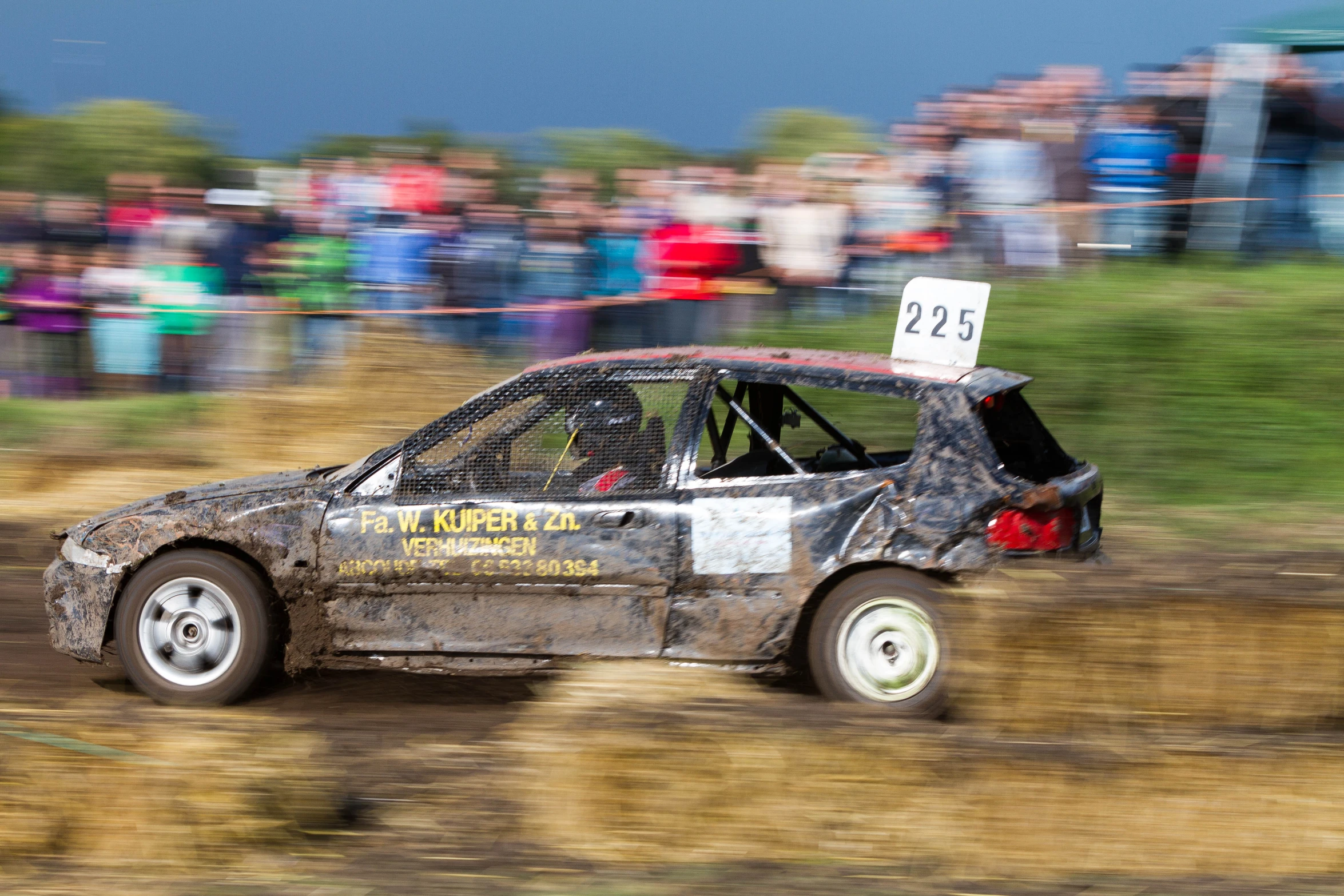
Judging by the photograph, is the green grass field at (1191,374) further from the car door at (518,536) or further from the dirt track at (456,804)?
the dirt track at (456,804)

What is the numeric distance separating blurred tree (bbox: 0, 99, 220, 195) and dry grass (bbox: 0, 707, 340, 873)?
10781 millimetres

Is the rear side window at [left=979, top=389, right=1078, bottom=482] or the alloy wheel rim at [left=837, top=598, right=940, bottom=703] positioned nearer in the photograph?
the alloy wheel rim at [left=837, top=598, right=940, bottom=703]

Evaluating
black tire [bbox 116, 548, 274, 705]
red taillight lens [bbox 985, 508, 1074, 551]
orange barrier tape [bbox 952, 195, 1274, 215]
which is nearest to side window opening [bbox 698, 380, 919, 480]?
red taillight lens [bbox 985, 508, 1074, 551]

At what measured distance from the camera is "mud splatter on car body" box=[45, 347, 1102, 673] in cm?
544

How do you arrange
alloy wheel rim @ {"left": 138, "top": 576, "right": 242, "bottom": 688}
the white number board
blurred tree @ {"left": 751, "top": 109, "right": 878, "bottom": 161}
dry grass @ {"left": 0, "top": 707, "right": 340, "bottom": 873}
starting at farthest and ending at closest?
blurred tree @ {"left": 751, "top": 109, "right": 878, "bottom": 161}, the white number board, alloy wheel rim @ {"left": 138, "top": 576, "right": 242, "bottom": 688}, dry grass @ {"left": 0, "top": 707, "right": 340, "bottom": 873}

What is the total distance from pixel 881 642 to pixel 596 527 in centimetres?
117

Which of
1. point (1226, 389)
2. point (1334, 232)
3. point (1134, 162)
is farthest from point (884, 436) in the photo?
point (1334, 232)

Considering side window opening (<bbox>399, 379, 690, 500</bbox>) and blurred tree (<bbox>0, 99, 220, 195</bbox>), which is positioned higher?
blurred tree (<bbox>0, 99, 220, 195</bbox>)

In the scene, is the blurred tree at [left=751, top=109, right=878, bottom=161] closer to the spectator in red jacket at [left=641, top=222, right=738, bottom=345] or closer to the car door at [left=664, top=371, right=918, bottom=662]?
the spectator in red jacket at [left=641, top=222, right=738, bottom=345]

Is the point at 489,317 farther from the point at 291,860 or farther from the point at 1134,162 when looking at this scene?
the point at 291,860

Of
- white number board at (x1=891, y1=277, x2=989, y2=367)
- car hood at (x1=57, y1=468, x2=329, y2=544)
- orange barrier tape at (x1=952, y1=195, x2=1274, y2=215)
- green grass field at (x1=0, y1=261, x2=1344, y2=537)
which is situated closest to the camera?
car hood at (x1=57, y1=468, x2=329, y2=544)

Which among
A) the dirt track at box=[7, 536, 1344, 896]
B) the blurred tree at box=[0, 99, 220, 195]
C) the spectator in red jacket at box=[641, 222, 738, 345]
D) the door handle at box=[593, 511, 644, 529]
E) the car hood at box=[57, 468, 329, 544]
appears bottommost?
the dirt track at box=[7, 536, 1344, 896]

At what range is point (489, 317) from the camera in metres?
10.5

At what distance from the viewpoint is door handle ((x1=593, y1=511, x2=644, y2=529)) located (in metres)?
5.51
